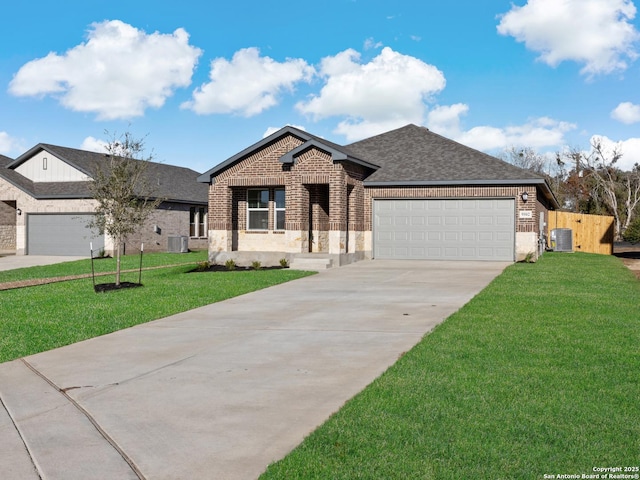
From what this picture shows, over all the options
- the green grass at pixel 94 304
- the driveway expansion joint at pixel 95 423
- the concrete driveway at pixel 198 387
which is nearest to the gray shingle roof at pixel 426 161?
the green grass at pixel 94 304

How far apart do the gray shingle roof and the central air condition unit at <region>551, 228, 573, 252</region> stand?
9055mm

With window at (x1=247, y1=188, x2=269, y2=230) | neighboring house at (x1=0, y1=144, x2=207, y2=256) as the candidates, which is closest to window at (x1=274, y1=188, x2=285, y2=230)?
window at (x1=247, y1=188, x2=269, y2=230)

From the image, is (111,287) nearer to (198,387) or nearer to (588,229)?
(198,387)

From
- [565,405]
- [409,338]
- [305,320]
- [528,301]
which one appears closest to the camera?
[565,405]

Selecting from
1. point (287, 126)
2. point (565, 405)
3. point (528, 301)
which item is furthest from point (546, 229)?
point (565, 405)

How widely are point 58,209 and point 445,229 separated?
20945 mm

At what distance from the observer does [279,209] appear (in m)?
25.4

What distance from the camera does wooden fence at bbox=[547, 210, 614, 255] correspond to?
34938 mm

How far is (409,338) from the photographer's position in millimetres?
9359

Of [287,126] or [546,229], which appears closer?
[287,126]

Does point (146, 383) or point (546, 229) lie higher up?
point (546, 229)

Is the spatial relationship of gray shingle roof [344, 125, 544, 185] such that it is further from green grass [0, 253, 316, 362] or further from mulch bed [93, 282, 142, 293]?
mulch bed [93, 282, 142, 293]

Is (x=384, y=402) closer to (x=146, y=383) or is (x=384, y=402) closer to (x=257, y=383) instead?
(x=257, y=383)

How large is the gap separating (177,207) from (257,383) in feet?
103
